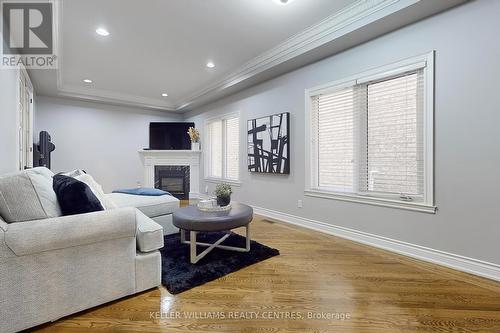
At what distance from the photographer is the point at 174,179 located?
6.73m

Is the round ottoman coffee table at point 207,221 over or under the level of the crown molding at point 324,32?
under

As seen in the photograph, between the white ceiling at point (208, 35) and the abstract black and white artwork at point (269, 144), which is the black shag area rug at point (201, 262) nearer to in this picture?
the abstract black and white artwork at point (269, 144)

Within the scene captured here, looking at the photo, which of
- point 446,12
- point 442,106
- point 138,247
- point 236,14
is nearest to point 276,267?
point 138,247

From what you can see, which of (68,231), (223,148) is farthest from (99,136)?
(68,231)

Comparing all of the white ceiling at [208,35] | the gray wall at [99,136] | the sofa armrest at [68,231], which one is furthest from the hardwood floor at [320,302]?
the gray wall at [99,136]

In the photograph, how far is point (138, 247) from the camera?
6.41 ft

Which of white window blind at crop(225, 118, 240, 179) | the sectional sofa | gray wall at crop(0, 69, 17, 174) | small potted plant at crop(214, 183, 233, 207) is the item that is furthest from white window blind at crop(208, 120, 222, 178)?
the sectional sofa

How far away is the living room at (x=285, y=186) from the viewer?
5.32ft

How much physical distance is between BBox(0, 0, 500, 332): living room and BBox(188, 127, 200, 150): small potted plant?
1779mm

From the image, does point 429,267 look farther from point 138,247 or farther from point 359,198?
point 138,247

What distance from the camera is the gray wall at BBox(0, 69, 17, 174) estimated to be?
2.62 meters

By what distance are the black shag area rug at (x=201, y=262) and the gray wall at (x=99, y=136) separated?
167 inches

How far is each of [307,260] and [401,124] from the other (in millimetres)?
1810

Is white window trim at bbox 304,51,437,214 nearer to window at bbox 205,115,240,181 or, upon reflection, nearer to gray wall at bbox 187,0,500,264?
gray wall at bbox 187,0,500,264
